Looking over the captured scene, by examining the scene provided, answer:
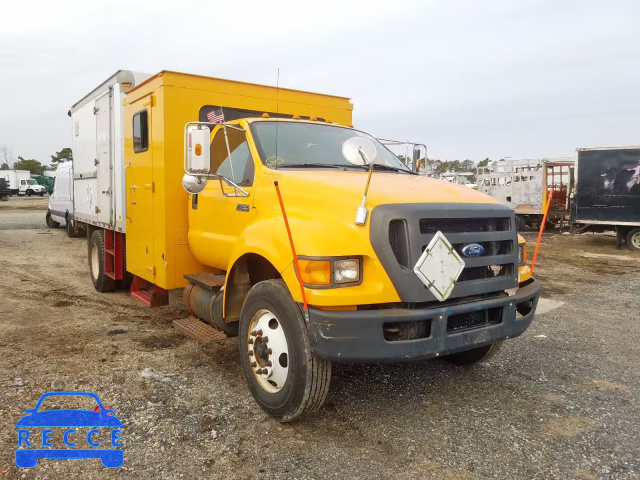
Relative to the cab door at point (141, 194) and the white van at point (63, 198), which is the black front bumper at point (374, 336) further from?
the white van at point (63, 198)

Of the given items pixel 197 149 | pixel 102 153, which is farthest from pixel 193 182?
pixel 102 153

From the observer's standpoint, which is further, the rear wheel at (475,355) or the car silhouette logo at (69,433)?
the rear wheel at (475,355)

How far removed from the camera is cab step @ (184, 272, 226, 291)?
467 cm

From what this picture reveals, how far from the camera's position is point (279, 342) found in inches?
140

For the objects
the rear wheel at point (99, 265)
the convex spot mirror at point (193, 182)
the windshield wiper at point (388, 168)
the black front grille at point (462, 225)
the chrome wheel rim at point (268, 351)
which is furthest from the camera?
the rear wheel at point (99, 265)

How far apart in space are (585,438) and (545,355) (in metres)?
1.83

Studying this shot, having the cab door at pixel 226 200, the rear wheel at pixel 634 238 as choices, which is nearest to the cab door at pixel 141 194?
the cab door at pixel 226 200

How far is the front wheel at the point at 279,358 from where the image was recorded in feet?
10.8

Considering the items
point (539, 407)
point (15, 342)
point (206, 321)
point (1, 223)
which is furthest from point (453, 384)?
point (1, 223)

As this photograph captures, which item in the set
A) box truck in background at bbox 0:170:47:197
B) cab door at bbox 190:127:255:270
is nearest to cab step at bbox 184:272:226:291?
cab door at bbox 190:127:255:270

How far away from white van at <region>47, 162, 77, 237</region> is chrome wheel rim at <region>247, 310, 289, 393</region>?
1464 centimetres

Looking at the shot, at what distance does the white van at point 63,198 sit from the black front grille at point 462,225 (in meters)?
15.5

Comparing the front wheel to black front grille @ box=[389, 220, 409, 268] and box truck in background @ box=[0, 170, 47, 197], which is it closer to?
black front grille @ box=[389, 220, 409, 268]

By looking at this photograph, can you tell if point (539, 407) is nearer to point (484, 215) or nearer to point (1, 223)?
point (484, 215)
